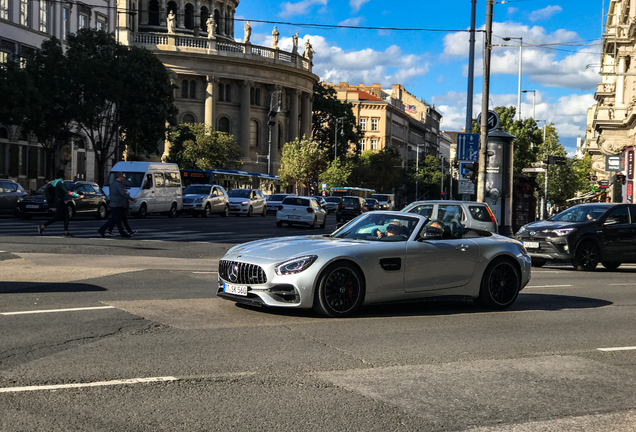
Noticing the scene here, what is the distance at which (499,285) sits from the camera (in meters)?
11.4

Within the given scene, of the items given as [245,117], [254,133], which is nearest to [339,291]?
[245,117]

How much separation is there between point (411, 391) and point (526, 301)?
21.7ft

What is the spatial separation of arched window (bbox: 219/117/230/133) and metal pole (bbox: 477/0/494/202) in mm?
65065

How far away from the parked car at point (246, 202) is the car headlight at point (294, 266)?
1635 inches

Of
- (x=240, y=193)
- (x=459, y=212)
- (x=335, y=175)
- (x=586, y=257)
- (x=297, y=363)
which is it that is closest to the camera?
(x=297, y=363)

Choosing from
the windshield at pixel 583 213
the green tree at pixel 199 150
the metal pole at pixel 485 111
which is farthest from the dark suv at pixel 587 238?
the green tree at pixel 199 150

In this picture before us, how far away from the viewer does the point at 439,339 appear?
8758 mm

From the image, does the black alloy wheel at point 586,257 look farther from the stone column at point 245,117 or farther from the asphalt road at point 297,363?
the stone column at point 245,117

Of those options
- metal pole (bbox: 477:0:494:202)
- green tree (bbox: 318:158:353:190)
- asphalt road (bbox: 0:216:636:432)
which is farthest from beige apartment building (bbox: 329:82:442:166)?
asphalt road (bbox: 0:216:636:432)

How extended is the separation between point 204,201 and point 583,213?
27189mm

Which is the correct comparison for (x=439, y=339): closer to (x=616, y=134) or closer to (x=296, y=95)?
(x=616, y=134)

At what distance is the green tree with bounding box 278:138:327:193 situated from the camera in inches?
3558

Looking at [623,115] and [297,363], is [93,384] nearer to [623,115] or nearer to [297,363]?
[297,363]

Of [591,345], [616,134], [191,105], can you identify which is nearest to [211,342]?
[591,345]
